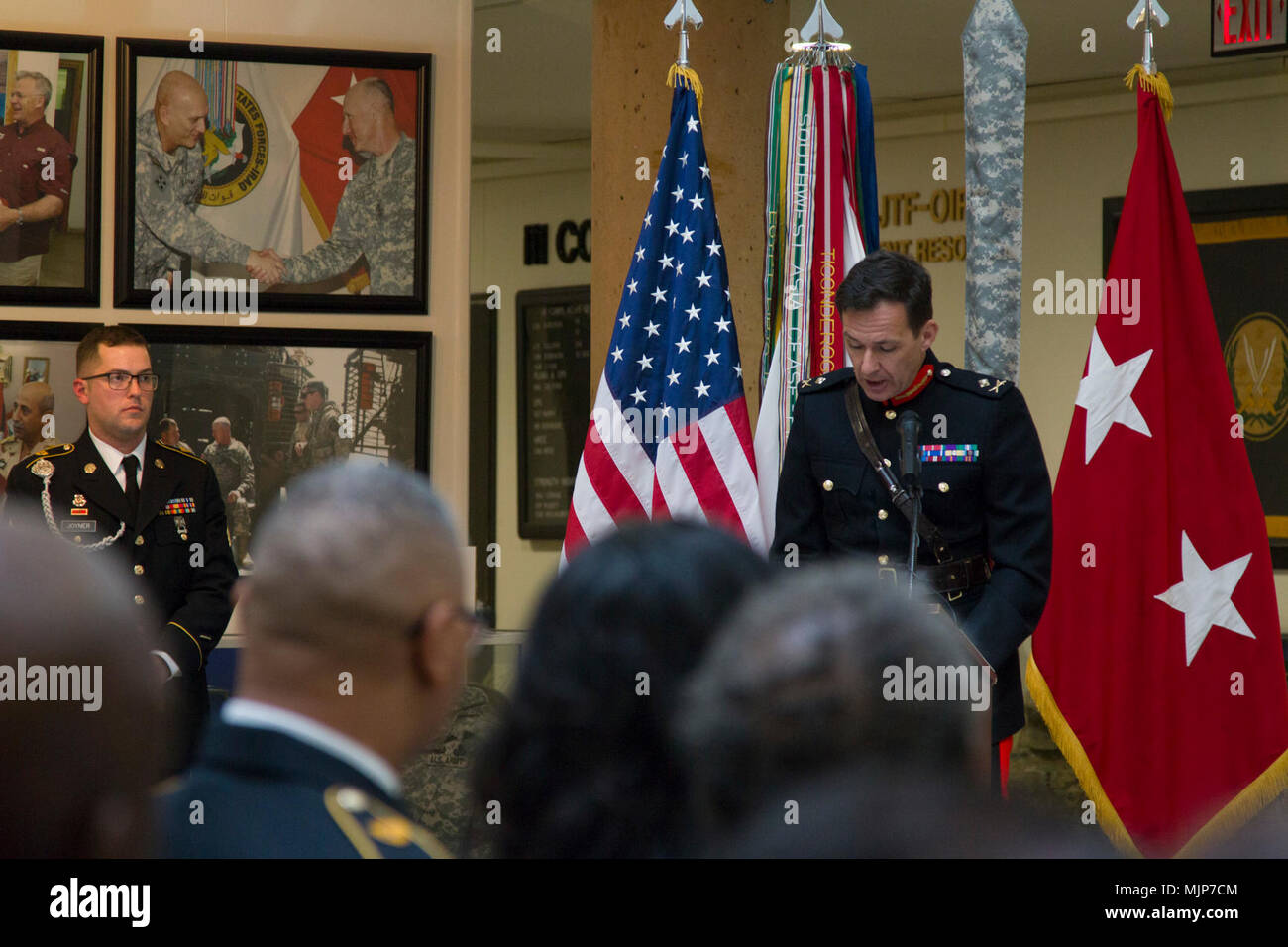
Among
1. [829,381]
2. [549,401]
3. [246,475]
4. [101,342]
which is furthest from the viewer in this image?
[549,401]

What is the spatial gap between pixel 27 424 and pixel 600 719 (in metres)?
3.07

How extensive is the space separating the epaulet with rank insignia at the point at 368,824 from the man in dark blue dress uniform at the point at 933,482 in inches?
63.7

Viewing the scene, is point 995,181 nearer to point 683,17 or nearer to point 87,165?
point 683,17

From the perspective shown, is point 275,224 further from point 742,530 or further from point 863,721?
point 863,721

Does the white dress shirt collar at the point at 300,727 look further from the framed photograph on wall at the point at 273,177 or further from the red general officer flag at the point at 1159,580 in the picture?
the framed photograph on wall at the point at 273,177

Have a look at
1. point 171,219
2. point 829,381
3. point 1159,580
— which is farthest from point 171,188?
point 1159,580

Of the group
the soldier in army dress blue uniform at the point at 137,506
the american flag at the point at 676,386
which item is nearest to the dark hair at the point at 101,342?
the soldier in army dress blue uniform at the point at 137,506

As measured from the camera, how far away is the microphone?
2.52 m

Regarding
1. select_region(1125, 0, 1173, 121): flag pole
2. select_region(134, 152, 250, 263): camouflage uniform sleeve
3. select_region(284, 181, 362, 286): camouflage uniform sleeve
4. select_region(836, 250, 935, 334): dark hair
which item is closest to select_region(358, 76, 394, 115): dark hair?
select_region(284, 181, 362, 286): camouflage uniform sleeve

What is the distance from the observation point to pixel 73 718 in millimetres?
827

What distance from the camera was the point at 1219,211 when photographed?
18.5ft

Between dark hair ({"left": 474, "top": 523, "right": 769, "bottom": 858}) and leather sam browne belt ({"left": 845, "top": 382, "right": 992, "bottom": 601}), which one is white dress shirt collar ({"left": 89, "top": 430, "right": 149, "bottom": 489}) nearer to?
leather sam browne belt ({"left": 845, "top": 382, "right": 992, "bottom": 601})

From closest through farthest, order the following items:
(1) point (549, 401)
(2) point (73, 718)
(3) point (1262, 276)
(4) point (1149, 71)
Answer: (2) point (73, 718)
(4) point (1149, 71)
(3) point (1262, 276)
(1) point (549, 401)
